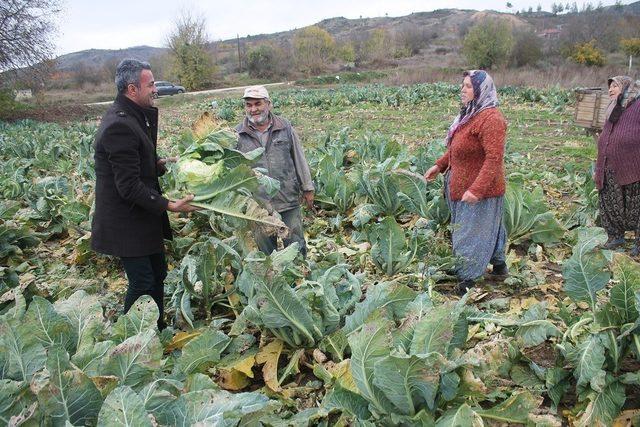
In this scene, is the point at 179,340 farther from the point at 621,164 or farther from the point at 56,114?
the point at 56,114

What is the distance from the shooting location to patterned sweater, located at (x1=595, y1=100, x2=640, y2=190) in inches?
174

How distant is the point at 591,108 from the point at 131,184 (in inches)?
355

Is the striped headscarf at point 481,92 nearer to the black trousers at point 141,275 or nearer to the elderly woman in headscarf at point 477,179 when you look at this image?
the elderly woman in headscarf at point 477,179

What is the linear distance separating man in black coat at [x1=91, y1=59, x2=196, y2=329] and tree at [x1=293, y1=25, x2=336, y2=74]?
46.2 m

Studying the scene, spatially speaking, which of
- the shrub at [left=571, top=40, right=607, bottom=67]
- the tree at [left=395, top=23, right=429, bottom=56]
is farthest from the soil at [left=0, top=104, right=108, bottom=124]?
the tree at [left=395, top=23, right=429, bottom=56]

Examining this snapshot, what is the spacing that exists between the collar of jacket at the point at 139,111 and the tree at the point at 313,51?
4612 cm

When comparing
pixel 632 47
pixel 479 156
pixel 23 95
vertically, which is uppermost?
pixel 632 47

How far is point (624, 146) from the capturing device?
447 centimetres

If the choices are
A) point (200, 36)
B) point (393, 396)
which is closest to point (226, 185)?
point (393, 396)

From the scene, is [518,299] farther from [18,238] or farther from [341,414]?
[18,238]

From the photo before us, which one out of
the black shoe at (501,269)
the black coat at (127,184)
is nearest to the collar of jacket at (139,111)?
the black coat at (127,184)

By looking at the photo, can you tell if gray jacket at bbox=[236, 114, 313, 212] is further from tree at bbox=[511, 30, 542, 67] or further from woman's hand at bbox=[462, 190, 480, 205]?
tree at bbox=[511, 30, 542, 67]

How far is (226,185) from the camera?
3006 millimetres

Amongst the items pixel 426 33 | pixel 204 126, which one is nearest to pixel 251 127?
pixel 204 126
